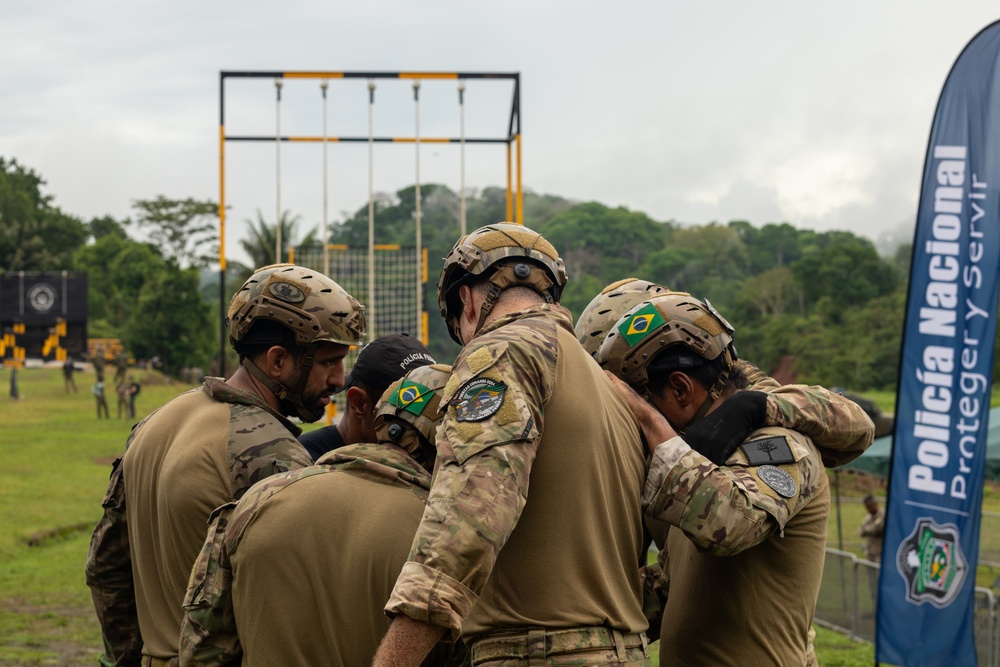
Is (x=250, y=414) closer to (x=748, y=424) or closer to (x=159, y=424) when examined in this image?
(x=159, y=424)

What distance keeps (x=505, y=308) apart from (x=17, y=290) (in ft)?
127

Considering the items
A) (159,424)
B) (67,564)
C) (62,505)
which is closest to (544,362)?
(159,424)

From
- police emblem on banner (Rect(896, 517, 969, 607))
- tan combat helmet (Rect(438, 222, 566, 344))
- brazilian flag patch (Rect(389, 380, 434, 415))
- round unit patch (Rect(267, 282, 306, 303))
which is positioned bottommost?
police emblem on banner (Rect(896, 517, 969, 607))

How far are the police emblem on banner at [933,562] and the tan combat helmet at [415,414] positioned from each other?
23.3 feet

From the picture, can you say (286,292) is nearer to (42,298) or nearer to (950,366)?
(950,366)

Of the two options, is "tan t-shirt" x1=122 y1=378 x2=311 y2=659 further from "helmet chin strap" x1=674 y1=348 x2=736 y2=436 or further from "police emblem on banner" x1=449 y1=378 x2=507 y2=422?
"helmet chin strap" x1=674 y1=348 x2=736 y2=436

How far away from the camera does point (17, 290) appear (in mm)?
38906

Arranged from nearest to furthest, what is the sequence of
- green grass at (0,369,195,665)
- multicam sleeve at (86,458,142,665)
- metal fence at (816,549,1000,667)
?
multicam sleeve at (86,458,142,665), green grass at (0,369,195,665), metal fence at (816,549,1000,667)

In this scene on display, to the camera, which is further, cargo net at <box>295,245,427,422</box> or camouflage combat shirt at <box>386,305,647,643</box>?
A: cargo net at <box>295,245,427,422</box>

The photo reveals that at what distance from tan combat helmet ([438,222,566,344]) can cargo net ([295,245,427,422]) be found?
1509 cm

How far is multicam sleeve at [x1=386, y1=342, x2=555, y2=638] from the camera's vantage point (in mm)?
2631

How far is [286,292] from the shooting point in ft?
13.3

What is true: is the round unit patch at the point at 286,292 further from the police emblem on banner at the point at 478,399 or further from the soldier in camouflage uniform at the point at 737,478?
the police emblem on banner at the point at 478,399

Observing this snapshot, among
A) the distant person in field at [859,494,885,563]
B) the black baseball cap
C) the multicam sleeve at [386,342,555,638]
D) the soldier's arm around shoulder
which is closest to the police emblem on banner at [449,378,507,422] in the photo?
the multicam sleeve at [386,342,555,638]
